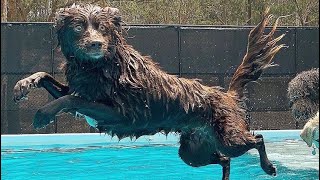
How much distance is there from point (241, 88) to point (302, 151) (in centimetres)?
312

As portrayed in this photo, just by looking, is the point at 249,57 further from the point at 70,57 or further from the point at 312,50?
the point at 312,50

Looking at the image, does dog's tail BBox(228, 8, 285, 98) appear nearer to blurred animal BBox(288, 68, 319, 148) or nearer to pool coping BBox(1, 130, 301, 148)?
blurred animal BBox(288, 68, 319, 148)

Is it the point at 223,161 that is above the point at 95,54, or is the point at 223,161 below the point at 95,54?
below

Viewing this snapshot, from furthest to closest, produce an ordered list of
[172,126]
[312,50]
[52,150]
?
[312,50] → [52,150] → [172,126]

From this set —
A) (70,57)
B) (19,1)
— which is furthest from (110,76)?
(19,1)

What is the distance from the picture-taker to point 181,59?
498 inches

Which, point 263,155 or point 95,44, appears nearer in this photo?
point 95,44

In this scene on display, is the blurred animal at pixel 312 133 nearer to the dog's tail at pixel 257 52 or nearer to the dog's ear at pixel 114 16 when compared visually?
the dog's ear at pixel 114 16

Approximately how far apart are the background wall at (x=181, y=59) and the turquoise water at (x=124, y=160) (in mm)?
1646

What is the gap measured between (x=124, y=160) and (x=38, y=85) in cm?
396

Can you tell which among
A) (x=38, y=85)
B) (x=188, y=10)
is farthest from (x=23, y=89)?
(x=188, y=10)

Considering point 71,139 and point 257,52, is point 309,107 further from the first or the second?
point 71,139

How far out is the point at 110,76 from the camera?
4.45 meters

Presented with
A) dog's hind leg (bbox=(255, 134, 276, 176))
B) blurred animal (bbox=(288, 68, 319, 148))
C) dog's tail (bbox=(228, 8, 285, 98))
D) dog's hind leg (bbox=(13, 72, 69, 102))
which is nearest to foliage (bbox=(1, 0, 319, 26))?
dog's tail (bbox=(228, 8, 285, 98))
